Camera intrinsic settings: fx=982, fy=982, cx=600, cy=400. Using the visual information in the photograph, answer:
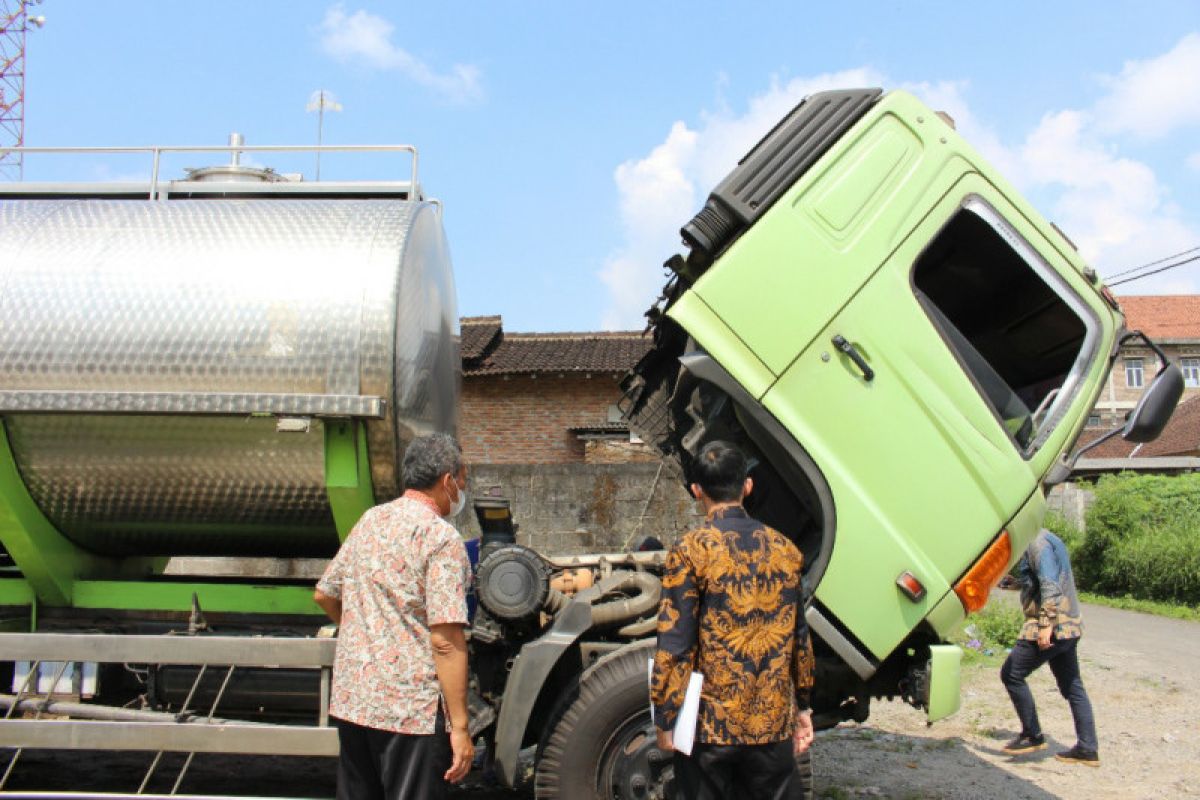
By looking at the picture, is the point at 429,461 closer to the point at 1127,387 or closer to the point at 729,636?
the point at 729,636

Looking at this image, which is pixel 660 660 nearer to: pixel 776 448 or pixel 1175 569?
pixel 776 448

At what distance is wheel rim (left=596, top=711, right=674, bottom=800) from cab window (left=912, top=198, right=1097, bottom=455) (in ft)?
6.76

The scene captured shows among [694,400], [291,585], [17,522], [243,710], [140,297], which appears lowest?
[243,710]

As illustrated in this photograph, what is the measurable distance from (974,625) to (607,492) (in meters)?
4.20

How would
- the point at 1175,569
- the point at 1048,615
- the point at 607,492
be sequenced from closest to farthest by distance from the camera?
1. the point at 1048,615
2. the point at 607,492
3. the point at 1175,569

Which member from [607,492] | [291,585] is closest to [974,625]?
[607,492]

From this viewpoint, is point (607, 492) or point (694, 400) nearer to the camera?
point (694, 400)

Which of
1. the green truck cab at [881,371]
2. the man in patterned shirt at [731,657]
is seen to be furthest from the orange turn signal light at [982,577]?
the man in patterned shirt at [731,657]

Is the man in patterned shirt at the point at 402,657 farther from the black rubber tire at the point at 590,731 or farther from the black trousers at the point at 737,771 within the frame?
the black rubber tire at the point at 590,731

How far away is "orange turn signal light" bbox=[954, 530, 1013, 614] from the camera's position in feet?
13.7

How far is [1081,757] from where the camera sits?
6.43 metres

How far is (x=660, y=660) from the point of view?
10.4 feet

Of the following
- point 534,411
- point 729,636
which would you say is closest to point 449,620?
point 729,636

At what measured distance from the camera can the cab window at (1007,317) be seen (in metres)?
4.37
